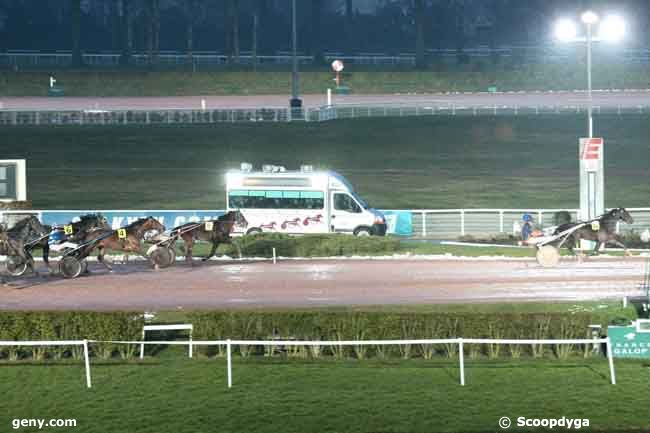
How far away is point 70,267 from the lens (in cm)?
2394

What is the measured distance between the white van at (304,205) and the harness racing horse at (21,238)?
7626 mm

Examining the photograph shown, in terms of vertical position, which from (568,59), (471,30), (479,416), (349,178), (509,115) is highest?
(471,30)

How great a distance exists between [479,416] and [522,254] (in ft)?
44.8

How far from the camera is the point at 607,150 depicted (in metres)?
46.5

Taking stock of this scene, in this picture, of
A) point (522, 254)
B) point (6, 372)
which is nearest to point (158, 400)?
point (6, 372)

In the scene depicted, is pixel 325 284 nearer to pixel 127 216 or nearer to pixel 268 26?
pixel 127 216

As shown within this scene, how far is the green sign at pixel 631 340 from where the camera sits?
1600 centimetres

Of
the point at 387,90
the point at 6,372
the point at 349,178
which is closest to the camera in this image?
the point at 6,372

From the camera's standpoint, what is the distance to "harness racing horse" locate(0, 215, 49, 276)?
907 inches

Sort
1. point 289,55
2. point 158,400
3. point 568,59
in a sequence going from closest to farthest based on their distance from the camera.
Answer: point 158,400 → point 568,59 → point 289,55

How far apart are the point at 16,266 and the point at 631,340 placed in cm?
1317

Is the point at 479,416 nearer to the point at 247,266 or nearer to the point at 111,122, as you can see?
the point at 247,266

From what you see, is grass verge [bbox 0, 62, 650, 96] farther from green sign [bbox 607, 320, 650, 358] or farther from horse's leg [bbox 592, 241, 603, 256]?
green sign [bbox 607, 320, 650, 358]

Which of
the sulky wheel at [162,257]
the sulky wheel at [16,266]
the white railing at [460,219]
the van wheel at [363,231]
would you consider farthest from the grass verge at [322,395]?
the white railing at [460,219]
